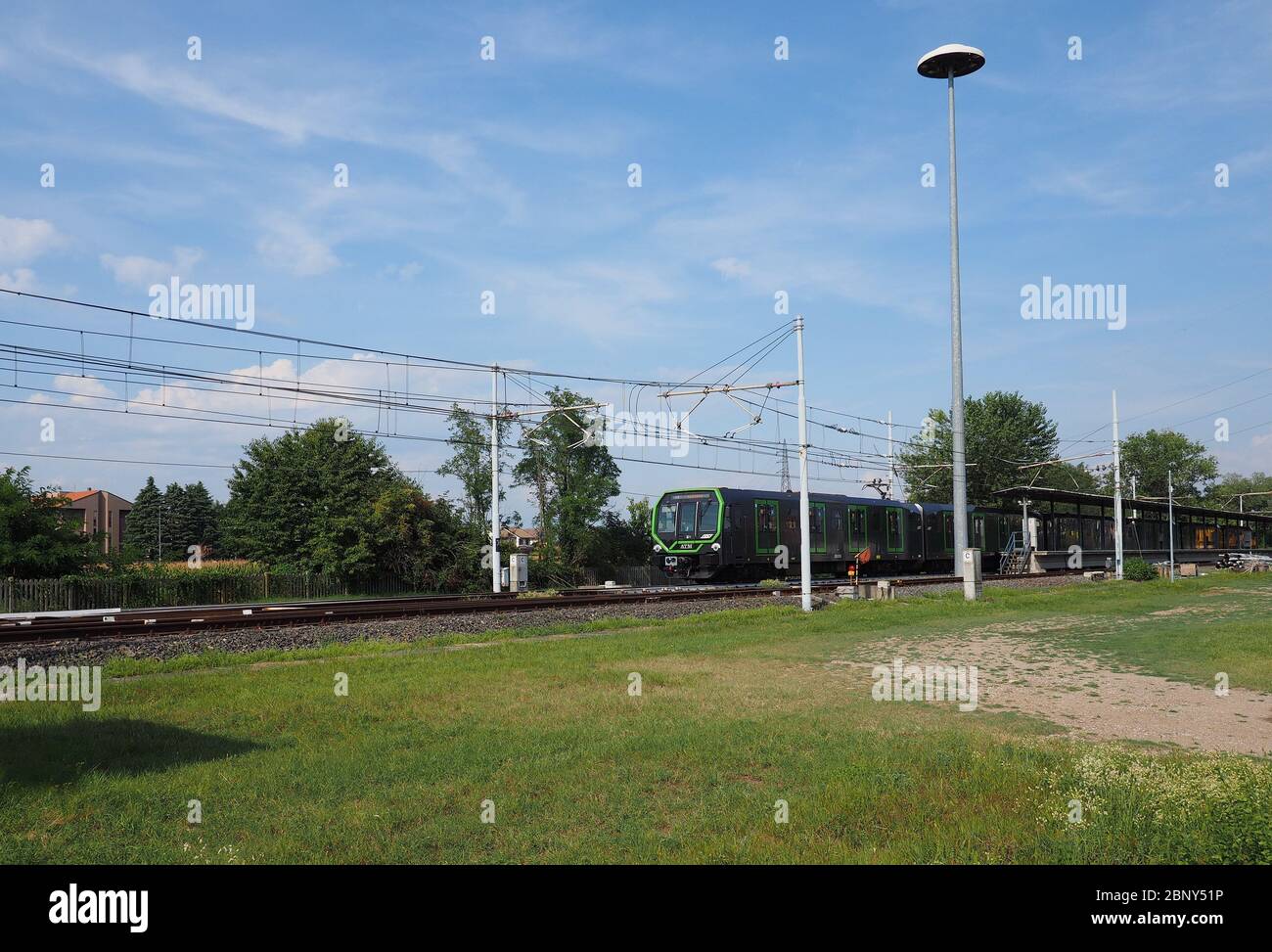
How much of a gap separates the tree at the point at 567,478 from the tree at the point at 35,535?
25878 millimetres

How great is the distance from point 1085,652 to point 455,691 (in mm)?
10830

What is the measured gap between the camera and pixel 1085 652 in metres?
16.3

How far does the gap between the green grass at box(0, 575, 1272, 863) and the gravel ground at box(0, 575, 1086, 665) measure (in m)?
1.61

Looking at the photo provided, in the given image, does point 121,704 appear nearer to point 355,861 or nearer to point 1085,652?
point 355,861

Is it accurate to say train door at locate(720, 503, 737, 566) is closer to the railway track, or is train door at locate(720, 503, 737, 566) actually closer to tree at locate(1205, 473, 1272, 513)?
the railway track

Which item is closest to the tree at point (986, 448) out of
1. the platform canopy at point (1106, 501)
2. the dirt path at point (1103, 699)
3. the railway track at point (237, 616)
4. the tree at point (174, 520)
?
the platform canopy at point (1106, 501)

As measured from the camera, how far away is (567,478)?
59.0 m

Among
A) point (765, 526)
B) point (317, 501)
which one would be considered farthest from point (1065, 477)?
point (317, 501)

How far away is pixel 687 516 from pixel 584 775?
2786 cm

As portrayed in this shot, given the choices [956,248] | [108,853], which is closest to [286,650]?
[108,853]

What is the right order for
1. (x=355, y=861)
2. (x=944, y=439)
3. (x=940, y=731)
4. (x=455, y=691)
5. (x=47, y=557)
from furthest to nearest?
(x=944, y=439) → (x=47, y=557) → (x=455, y=691) → (x=940, y=731) → (x=355, y=861)

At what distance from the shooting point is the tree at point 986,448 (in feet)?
260

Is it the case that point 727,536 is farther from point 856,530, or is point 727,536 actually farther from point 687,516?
point 856,530

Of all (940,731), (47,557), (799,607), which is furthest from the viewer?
(47,557)
